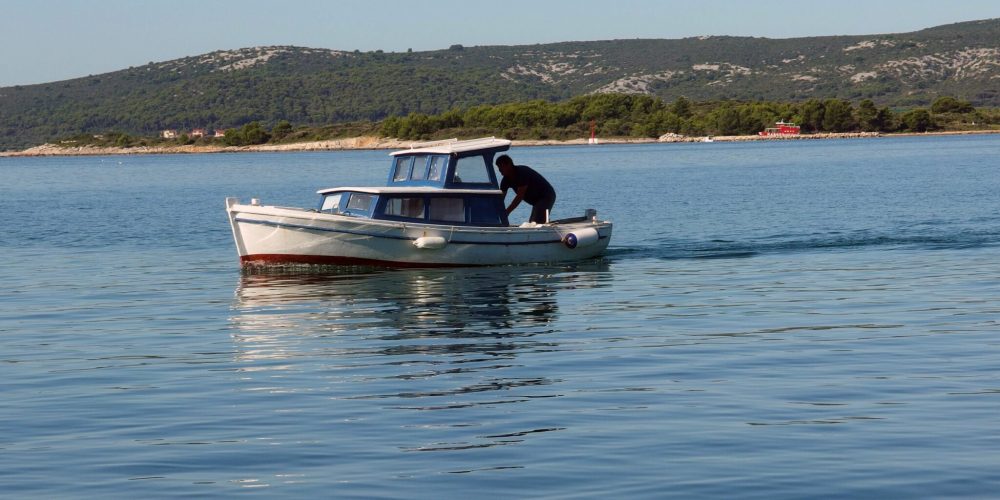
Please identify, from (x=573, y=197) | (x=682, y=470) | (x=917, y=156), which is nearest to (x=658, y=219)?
(x=573, y=197)

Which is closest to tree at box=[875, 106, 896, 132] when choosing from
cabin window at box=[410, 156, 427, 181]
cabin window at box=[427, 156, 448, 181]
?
cabin window at box=[410, 156, 427, 181]

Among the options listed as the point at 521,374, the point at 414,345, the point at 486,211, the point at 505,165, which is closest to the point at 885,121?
the point at 505,165

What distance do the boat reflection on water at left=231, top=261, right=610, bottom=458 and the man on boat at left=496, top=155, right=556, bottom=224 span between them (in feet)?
4.77

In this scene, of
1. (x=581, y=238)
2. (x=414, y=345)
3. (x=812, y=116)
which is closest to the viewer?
(x=414, y=345)

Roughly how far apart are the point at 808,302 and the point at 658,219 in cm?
2441

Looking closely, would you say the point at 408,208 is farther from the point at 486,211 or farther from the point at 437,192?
the point at 486,211

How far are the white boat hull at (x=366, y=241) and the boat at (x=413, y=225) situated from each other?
2cm

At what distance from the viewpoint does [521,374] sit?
16750 mm

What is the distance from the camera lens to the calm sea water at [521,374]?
1164 cm

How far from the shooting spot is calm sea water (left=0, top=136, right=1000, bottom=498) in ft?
38.2

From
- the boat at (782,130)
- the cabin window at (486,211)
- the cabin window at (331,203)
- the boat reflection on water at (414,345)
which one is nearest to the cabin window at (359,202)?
the cabin window at (331,203)

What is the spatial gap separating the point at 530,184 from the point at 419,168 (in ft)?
8.47

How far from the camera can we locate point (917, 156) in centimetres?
11125

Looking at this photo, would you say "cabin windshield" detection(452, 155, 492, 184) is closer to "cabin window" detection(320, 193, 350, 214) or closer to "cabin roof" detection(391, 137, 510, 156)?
"cabin roof" detection(391, 137, 510, 156)
